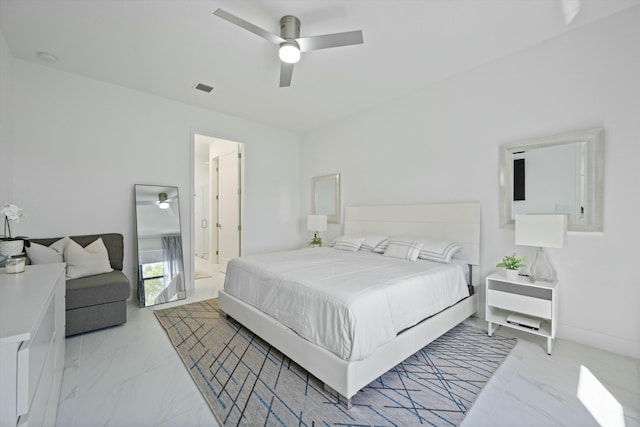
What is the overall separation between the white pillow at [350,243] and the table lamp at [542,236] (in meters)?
1.82

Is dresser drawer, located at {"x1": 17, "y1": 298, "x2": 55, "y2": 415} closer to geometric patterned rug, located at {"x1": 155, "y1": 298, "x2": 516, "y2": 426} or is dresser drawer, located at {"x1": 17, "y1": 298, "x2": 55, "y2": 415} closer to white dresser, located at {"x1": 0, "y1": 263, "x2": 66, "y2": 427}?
white dresser, located at {"x1": 0, "y1": 263, "x2": 66, "y2": 427}

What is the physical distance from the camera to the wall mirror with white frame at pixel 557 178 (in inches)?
96.3

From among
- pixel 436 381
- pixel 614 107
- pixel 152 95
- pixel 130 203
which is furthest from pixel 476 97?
pixel 130 203

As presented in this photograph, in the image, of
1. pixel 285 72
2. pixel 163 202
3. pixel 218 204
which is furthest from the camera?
pixel 218 204

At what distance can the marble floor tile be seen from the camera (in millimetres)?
1621

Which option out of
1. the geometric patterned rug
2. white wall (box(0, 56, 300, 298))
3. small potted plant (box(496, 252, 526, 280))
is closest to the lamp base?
small potted plant (box(496, 252, 526, 280))

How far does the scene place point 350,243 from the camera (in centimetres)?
386

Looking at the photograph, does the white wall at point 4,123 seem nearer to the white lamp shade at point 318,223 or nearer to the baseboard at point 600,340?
the white lamp shade at point 318,223

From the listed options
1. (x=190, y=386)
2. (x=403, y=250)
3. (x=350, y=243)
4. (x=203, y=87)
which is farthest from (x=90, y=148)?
(x=403, y=250)

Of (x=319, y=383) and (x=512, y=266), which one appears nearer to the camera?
(x=319, y=383)

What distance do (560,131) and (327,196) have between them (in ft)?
11.0

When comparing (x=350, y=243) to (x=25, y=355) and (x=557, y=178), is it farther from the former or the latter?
(x=25, y=355)

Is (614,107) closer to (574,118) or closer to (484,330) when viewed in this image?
(574,118)

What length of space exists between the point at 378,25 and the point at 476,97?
154 centimetres
